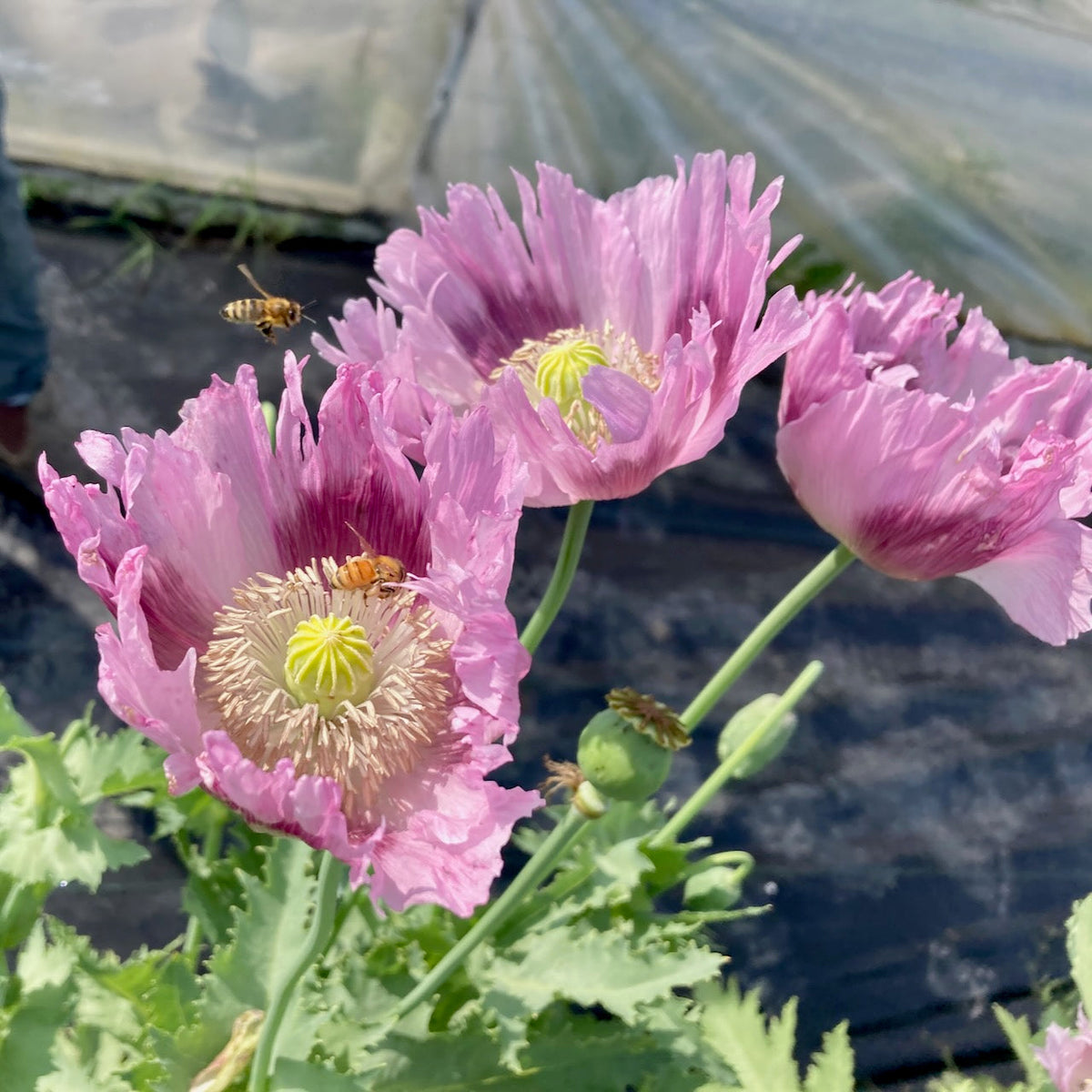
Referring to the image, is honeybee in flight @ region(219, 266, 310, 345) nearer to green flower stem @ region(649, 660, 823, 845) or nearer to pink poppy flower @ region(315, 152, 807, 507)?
pink poppy flower @ region(315, 152, 807, 507)

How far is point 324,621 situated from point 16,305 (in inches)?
60.3

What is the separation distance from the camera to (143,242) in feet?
8.76

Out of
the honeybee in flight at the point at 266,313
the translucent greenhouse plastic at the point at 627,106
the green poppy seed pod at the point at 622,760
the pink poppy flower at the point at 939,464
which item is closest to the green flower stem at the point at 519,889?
the green poppy seed pod at the point at 622,760

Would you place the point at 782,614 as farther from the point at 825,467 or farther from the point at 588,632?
the point at 588,632

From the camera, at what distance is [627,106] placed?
2.55 meters

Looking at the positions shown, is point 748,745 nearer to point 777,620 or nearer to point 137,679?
point 777,620

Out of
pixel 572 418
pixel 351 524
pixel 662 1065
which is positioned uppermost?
pixel 572 418

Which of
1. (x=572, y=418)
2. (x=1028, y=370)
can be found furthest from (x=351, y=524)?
(x=1028, y=370)

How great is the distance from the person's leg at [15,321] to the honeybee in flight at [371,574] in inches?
57.1

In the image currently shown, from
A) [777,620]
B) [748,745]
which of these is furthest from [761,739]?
[777,620]

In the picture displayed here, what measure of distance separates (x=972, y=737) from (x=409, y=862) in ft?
5.92

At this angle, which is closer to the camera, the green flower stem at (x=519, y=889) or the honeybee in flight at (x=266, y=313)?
the green flower stem at (x=519, y=889)

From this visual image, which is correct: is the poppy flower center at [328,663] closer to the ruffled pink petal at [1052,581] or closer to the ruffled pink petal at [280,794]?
the ruffled pink petal at [280,794]

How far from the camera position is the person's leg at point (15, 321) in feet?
5.85
